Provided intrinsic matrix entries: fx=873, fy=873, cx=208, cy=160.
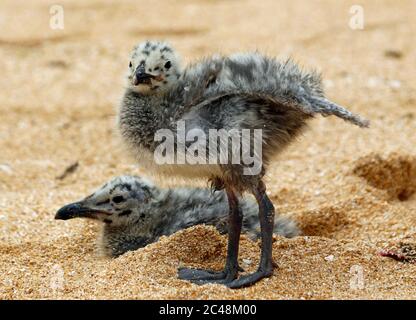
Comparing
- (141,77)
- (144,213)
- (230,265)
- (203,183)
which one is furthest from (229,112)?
(203,183)

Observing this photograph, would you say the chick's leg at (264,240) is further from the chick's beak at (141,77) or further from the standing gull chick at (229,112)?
the chick's beak at (141,77)

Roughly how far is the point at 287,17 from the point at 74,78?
10.1 ft

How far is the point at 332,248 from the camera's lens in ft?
16.2

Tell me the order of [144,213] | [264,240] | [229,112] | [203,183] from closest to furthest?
1. [229,112]
2. [264,240]
3. [144,213]
4. [203,183]

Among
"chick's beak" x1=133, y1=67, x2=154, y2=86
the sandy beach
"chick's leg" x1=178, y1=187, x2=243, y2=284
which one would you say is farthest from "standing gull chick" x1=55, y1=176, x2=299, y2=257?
"chick's beak" x1=133, y1=67, x2=154, y2=86

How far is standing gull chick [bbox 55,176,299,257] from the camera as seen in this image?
539 cm

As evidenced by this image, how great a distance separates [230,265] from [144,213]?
1061 mm

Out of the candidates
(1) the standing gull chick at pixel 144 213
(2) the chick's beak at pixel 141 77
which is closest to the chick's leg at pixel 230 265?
(1) the standing gull chick at pixel 144 213

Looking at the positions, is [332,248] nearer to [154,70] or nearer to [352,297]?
[352,297]

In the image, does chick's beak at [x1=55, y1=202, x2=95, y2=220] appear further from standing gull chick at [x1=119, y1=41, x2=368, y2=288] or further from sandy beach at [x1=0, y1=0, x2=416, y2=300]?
standing gull chick at [x1=119, y1=41, x2=368, y2=288]

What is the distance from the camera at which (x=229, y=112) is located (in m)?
4.45

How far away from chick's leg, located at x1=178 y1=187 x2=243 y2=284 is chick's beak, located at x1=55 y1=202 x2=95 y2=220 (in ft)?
3.27

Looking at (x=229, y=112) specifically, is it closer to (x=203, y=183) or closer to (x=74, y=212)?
(x=74, y=212)

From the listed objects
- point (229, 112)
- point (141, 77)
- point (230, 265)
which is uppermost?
point (141, 77)
